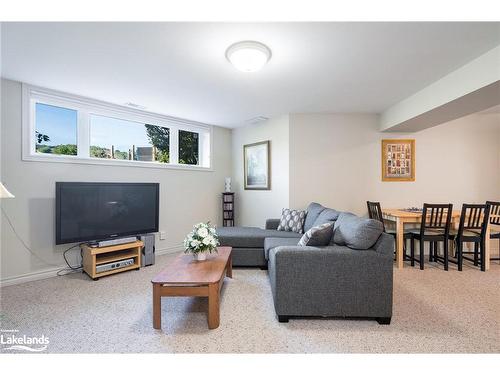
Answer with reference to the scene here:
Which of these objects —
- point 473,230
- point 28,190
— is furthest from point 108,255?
point 473,230

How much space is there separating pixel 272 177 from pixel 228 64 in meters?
2.39

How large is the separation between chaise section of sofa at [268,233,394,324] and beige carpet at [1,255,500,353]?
0.38ft

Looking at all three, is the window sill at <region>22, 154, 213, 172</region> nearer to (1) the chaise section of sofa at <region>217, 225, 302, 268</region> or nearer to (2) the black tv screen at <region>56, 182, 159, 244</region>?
(2) the black tv screen at <region>56, 182, 159, 244</region>

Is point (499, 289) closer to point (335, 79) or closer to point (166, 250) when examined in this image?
point (335, 79)

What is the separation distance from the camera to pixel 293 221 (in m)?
3.64

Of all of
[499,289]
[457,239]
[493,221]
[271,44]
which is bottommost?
[499,289]

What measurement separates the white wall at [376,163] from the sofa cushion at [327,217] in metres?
0.94

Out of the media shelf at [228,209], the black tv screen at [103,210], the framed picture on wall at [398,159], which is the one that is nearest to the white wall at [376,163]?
the framed picture on wall at [398,159]

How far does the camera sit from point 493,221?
3457 millimetres

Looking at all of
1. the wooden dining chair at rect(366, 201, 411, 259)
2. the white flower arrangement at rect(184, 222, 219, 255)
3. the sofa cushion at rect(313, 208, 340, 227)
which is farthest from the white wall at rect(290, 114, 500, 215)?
the white flower arrangement at rect(184, 222, 219, 255)

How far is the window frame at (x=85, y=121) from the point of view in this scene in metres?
2.86
